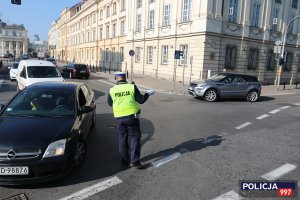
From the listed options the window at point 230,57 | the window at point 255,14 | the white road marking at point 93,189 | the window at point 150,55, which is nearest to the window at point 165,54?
the window at point 150,55

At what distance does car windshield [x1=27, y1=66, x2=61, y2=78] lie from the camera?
508 inches

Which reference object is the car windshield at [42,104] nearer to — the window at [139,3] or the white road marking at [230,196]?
the white road marking at [230,196]

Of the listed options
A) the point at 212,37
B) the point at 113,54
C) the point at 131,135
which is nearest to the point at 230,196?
the point at 131,135

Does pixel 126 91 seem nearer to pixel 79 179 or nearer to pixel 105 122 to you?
pixel 79 179

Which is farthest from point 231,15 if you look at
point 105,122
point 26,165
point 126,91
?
point 26,165

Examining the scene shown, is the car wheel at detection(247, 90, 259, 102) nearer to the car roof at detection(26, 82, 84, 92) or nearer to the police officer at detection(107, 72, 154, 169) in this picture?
the car roof at detection(26, 82, 84, 92)

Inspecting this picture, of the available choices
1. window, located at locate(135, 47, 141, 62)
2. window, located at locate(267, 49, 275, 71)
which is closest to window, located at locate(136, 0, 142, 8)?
window, located at locate(135, 47, 141, 62)

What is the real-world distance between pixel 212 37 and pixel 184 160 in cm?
1975

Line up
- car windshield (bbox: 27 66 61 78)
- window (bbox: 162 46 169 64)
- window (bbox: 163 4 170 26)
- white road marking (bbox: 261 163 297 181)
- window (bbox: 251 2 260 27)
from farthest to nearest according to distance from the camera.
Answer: window (bbox: 162 46 169 64) → window (bbox: 163 4 170 26) → window (bbox: 251 2 260 27) → car windshield (bbox: 27 66 61 78) → white road marking (bbox: 261 163 297 181)

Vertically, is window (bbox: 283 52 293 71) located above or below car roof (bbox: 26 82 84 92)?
above

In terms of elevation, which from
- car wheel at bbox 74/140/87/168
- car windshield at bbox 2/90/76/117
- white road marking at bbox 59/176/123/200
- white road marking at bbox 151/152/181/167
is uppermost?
car windshield at bbox 2/90/76/117

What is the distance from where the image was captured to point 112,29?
148 ft

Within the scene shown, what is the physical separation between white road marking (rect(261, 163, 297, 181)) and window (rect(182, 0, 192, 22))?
21861 millimetres

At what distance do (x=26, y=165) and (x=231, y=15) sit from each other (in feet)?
81.8
